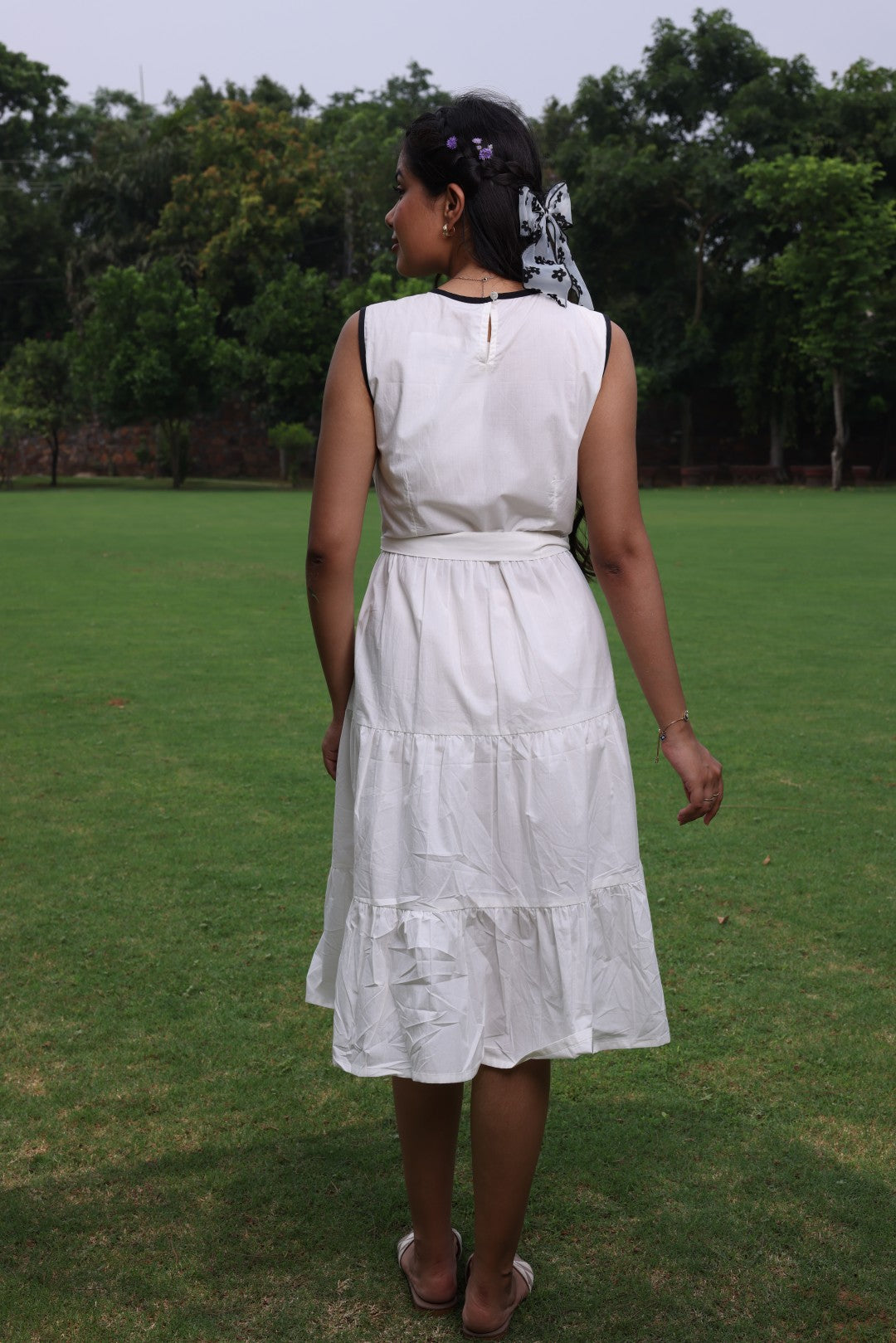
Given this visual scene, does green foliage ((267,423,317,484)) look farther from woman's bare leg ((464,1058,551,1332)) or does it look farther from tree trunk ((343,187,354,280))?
woman's bare leg ((464,1058,551,1332))

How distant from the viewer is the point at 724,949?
3.81 meters

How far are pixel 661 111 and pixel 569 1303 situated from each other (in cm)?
4223

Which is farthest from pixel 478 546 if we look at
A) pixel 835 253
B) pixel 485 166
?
pixel 835 253

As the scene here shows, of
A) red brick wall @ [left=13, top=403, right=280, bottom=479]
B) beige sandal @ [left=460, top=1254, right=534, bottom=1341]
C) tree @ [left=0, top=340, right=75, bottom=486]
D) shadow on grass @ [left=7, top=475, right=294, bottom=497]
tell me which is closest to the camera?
beige sandal @ [left=460, top=1254, right=534, bottom=1341]

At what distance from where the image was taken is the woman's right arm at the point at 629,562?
208 centimetres

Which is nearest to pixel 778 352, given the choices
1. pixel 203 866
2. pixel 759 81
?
pixel 759 81

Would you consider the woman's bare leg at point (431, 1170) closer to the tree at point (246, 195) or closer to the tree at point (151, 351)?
the tree at point (151, 351)

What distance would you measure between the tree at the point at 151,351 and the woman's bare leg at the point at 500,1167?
3537 centimetres

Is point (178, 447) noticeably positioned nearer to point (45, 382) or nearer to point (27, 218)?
point (45, 382)

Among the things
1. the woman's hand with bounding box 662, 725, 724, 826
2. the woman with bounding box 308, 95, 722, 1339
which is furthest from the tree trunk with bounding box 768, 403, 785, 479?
the woman with bounding box 308, 95, 722, 1339

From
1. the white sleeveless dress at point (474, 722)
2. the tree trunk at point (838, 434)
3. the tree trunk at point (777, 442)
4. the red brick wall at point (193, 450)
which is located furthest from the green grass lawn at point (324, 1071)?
the red brick wall at point (193, 450)

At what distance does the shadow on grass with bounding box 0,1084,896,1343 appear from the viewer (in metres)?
2.19

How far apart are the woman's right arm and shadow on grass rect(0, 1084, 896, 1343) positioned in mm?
817

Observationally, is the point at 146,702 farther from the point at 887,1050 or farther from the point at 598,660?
the point at 598,660
